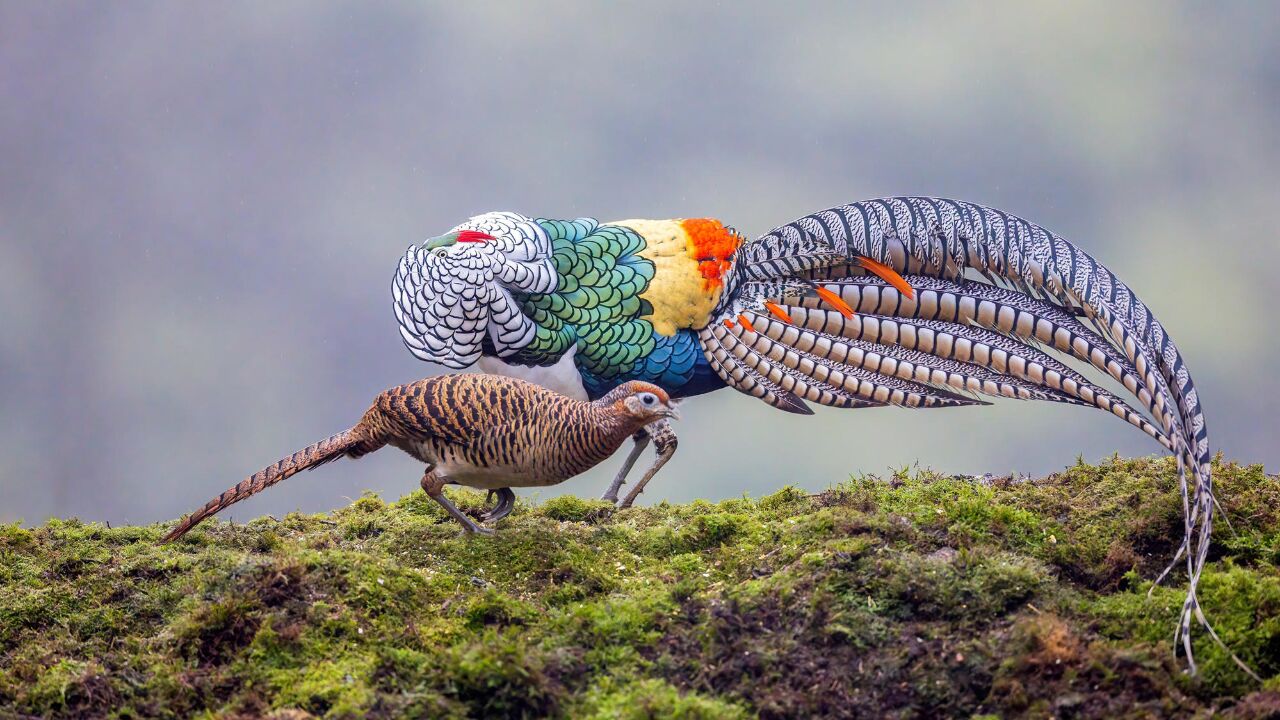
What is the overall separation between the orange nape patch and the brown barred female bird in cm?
142

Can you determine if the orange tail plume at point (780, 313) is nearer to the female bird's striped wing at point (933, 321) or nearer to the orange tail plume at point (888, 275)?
the female bird's striped wing at point (933, 321)

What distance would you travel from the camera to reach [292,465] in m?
6.39

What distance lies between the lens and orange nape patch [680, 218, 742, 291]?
7.31m

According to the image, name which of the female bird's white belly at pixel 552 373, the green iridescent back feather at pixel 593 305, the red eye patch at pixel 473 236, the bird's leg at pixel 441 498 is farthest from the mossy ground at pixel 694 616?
the red eye patch at pixel 473 236

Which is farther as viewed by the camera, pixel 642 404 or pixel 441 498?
pixel 441 498

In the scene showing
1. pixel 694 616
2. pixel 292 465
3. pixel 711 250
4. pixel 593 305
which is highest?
pixel 711 250

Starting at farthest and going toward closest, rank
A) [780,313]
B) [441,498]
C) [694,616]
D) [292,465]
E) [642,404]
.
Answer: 1. [780,313]
2. [441,498]
3. [292,465]
4. [642,404]
5. [694,616]

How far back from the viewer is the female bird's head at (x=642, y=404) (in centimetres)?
601

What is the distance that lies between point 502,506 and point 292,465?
4.42 feet

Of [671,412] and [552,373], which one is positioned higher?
[552,373]

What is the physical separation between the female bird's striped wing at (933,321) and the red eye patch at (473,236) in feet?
4.95

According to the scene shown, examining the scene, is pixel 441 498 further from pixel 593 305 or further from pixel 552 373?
pixel 593 305

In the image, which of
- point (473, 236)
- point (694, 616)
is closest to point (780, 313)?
point (473, 236)

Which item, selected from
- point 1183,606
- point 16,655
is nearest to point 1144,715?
point 1183,606
